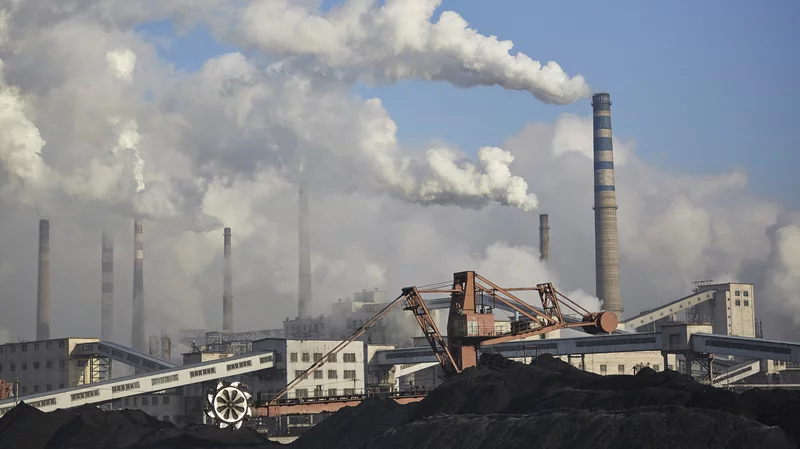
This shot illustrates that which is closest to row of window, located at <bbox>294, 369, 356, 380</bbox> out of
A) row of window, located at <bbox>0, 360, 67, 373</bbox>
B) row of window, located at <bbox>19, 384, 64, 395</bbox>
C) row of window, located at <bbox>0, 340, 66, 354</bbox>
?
row of window, located at <bbox>19, 384, 64, 395</bbox>

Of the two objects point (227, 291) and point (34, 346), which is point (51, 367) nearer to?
point (34, 346)

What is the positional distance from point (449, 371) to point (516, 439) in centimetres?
3133

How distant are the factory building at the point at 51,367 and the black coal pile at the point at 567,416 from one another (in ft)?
186

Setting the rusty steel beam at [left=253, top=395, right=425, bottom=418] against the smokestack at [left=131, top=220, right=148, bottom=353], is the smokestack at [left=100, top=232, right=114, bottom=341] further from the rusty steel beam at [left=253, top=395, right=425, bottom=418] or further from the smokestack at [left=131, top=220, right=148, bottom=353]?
the rusty steel beam at [left=253, top=395, right=425, bottom=418]

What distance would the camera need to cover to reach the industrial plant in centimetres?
7000

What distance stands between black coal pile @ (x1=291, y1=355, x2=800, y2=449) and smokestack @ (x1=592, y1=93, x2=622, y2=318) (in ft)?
209

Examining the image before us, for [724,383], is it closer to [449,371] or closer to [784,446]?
[449,371]

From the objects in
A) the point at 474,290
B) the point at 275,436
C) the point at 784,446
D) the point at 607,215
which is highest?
the point at 607,215

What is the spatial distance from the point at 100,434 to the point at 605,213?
86378 millimetres

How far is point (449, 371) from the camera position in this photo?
7000 cm

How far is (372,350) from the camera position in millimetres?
105125

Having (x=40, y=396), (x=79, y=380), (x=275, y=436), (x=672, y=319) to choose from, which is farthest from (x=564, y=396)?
(x=672, y=319)


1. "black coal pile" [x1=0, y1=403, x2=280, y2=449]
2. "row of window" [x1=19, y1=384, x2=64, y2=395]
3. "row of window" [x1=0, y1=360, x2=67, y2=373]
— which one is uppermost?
"row of window" [x1=0, y1=360, x2=67, y2=373]

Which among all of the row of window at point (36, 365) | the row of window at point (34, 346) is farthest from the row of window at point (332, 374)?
the row of window at point (34, 346)
